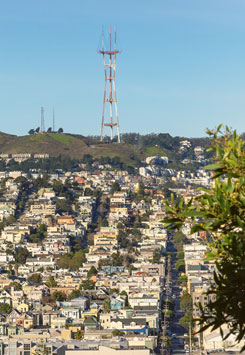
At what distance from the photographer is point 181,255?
228 ft

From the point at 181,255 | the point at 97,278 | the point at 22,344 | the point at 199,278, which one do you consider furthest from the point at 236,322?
the point at 181,255

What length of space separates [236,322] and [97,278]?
55.7m

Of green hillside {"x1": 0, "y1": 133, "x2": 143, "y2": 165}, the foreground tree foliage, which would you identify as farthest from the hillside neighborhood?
the foreground tree foliage

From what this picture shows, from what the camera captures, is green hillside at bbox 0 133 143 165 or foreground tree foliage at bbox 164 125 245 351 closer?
foreground tree foliage at bbox 164 125 245 351

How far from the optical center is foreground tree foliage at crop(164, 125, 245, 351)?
575 centimetres

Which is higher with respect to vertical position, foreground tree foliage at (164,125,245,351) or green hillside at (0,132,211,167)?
green hillside at (0,132,211,167)

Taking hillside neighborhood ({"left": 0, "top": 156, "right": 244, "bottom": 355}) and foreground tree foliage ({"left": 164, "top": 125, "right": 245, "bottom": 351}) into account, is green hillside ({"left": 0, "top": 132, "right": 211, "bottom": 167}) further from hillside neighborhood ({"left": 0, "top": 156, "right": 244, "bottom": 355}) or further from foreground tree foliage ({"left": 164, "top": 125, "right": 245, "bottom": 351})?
foreground tree foliage ({"left": 164, "top": 125, "right": 245, "bottom": 351})

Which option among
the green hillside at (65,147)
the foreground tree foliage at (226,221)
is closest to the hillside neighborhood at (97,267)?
the green hillside at (65,147)

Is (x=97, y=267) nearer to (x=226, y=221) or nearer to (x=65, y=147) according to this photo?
(x=65, y=147)

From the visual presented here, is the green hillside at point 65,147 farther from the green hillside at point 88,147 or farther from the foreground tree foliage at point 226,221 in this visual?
the foreground tree foliage at point 226,221

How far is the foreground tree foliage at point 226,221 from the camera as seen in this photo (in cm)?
575

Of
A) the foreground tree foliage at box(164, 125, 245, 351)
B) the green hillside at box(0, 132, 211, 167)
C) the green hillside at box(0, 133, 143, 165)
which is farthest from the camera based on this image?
the green hillside at box(0, 132, 211, 167)

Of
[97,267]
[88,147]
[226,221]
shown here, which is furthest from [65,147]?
[226,221]

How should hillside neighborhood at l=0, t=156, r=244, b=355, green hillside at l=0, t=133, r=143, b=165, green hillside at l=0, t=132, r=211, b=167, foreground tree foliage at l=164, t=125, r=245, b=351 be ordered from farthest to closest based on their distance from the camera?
green hillside at l=0, t=132, r=211, b=167, green hillside at l=0, t=133, r=143, b=165, hillside neighborhood at l=0, t=156, r=244, b=355, foreground tree foliage at l=164, t=125, r=245, b=351
